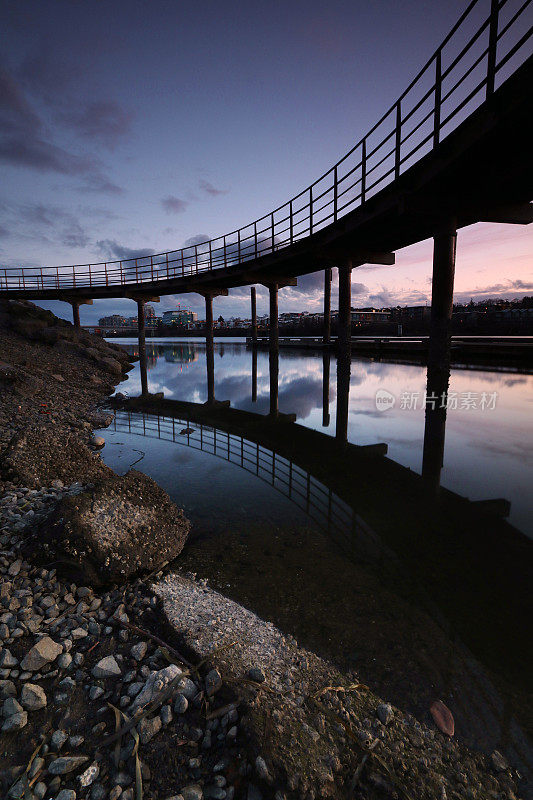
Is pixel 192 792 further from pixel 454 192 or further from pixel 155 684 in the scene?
pixel 454 192

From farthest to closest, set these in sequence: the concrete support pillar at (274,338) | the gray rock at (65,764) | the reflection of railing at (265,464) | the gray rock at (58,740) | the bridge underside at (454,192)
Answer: the concrete support pillar at (274,338) → the bridge underside at (454,192) → the reflection of railing at (265,464) → the gray rock at (58,740) → the gray rock at (65,764)

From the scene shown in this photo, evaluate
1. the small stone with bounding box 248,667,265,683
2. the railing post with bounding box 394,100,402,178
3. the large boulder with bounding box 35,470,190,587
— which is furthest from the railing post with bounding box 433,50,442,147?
the small stone with bounding box 248,667,265,683

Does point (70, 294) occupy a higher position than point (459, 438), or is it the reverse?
point (70, 294)

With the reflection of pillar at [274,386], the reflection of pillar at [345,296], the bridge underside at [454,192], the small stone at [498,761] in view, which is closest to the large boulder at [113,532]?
the small stone at [498,761]

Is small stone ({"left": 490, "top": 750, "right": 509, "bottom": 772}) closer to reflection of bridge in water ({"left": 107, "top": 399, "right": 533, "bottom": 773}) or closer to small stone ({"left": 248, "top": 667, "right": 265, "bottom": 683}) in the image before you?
reflection of bridge in water ({"left": 107, "top": 399, "right": 533, "bottom": 773})

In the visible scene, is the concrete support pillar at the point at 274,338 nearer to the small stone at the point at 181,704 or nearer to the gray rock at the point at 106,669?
the gray rock at the point at 106,669

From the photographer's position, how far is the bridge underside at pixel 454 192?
6.60 meters

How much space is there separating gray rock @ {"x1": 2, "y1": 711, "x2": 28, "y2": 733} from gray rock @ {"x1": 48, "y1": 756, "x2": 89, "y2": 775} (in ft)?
1.09

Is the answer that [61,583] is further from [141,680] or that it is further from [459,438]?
[459,438]

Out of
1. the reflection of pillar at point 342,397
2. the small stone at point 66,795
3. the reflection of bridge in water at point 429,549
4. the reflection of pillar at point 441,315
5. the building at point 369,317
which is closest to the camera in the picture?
the small stone at point 66,795

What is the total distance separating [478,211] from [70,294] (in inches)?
1223

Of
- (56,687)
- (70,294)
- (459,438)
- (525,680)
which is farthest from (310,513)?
(70,294)

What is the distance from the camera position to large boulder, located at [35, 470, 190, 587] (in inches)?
125

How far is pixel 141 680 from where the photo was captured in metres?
2.16
